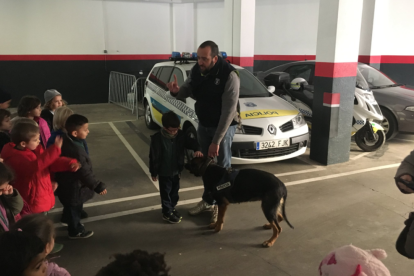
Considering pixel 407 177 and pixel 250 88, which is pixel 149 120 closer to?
pixel 250 88

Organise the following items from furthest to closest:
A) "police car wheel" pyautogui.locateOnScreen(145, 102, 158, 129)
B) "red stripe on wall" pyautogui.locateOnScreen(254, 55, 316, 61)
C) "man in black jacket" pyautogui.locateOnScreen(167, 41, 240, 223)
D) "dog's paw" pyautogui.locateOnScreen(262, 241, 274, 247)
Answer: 1. "red stripe on wall" pyautogui.locateOnScreen(254, 55, 316, 61)
2. "police car wheel" pyautogui.locateOnScreen(145, 102, 158, 129)
3. "man in black jacket" pyautogui.locateOnScreen(167, 41, 240, 223)
4. "dog's paw" pyautogui.locateOnScreen(262, 241, 274, 247)

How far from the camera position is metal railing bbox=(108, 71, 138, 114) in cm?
1121

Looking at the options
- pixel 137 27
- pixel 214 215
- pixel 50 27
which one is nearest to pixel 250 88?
pixel 214 215

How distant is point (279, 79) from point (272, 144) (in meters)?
2.22

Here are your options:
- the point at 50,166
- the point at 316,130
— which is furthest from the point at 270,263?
the point at 316,130

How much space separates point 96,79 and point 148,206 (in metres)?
8.68

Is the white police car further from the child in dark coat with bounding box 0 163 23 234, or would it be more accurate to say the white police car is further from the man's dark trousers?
the child in dark coat with bounding box 0 163 23 234

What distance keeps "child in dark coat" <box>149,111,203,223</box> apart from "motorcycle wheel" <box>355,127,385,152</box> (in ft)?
13.4

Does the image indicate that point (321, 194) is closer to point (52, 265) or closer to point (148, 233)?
point (148, 233)

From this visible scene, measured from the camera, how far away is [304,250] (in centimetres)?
327

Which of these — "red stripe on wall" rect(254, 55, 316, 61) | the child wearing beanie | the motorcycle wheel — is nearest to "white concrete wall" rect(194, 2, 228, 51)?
"red stripe on wall" rect(254, 55, 316, 61)

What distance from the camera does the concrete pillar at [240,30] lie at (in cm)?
814

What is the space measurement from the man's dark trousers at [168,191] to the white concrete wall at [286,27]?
31.2ft

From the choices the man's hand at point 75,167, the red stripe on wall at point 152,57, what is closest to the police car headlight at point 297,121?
the man's hand at point 75,167
